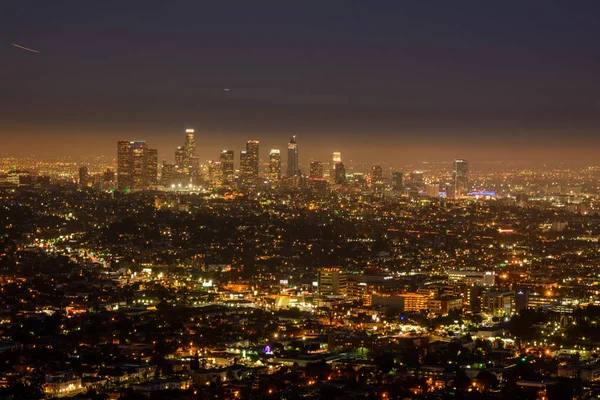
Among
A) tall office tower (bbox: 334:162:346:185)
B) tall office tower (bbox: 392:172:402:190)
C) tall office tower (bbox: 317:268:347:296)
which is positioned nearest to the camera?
tall office tower (bbox: 317:268:347:296)

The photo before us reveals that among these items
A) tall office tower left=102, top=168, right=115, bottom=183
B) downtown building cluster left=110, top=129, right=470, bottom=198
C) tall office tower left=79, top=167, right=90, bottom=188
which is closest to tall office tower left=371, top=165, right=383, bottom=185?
downtown building cluster left=110, top=129, right=470, bottom=198

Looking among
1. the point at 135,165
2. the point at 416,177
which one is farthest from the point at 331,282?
the point at 416,177

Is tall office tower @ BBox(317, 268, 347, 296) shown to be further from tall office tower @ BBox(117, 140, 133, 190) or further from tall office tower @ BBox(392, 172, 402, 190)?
tall office tower @ BBox(392, 172, 402, 190)

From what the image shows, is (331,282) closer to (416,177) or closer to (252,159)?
(252,159)

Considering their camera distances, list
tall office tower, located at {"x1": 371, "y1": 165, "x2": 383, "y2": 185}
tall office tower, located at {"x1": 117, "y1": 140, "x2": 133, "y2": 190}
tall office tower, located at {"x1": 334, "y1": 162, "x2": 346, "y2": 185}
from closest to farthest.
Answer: tall office tower, located at {"x1": 117, "y1": 140, "x2": 133, "y2": 190} → tall office tower, located at {"x1": 334, "y1": 162, "x2": 346, "y2": 185} → tall office tower, located at {"x1": 371, "y1": 165, "x2": 383, "y2": 185}

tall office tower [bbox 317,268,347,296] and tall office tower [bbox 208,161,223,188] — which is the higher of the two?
tall office tower [bbox 208,161,223,188]

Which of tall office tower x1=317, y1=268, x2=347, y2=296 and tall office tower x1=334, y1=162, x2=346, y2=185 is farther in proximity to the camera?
tall office tower x1=334, y1=162, x2=346, y2=185
